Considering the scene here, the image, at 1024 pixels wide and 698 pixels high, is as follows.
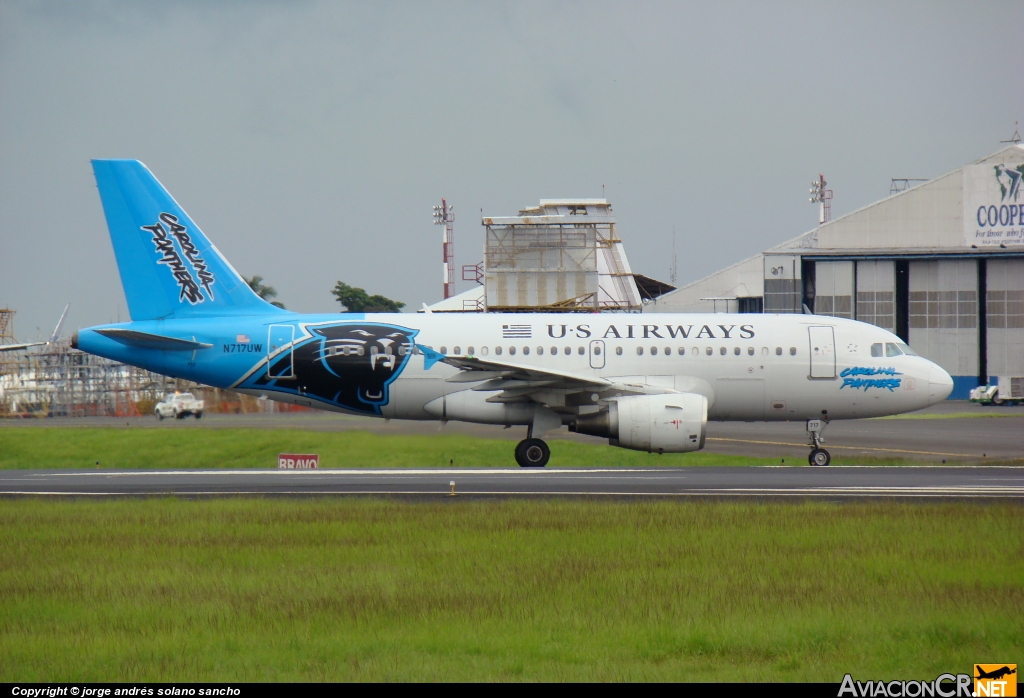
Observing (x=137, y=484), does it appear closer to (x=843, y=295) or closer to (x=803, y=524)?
(x=803, y=524)

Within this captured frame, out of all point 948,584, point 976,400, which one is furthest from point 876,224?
point 948,584

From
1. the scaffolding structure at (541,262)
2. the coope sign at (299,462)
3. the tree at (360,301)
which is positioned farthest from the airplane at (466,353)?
the tree at (360,301)

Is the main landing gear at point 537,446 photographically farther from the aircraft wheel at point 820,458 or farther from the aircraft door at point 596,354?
the aircraft wheel at point 820,458

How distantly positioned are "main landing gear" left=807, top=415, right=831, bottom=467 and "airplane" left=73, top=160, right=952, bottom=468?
3 centimetres

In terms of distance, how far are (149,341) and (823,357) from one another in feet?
51.0

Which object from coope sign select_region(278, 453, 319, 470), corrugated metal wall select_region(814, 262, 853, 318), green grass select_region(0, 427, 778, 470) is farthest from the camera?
corrugated metal wall select_region(814, 262, 853, 318)

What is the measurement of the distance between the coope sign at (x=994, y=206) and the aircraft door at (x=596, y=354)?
44.3 meters

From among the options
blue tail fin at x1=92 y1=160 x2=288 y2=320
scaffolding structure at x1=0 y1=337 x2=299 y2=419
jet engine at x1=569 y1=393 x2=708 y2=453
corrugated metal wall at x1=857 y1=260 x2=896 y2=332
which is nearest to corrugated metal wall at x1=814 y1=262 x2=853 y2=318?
corrugated metal wall at x1=857 y1=260 x2=896 y2=332

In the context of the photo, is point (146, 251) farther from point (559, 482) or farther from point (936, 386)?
point (936, 386)

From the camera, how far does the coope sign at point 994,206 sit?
6162 cm

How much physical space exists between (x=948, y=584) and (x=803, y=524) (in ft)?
11.3

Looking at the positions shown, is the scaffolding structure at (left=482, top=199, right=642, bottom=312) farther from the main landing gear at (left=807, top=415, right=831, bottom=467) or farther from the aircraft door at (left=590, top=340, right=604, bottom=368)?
the aircraft door at (left=590, top=340, right=604, bottom=368)

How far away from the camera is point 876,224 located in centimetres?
6288

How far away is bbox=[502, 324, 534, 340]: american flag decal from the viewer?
83.3 ft
